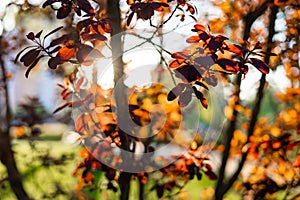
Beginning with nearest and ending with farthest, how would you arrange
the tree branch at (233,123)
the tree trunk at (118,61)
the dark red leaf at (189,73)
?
the dark red leaf at (189,73) → the tree trunk at (118,61) → the tree branch at (233,123)

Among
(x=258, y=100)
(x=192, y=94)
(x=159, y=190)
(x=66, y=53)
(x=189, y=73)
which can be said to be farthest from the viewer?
(x=258, y=100)

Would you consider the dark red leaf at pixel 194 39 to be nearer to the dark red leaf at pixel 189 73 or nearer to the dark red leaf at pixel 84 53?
the dark red leaf at pixel 189 73

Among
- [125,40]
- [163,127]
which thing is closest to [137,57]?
[125,40]

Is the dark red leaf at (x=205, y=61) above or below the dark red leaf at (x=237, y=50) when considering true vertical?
below

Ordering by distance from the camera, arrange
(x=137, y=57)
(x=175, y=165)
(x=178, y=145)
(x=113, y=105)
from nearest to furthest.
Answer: (x=113, y=105) → (x=137, y=57) → (x=175, y=165) → (x=178, y=145)

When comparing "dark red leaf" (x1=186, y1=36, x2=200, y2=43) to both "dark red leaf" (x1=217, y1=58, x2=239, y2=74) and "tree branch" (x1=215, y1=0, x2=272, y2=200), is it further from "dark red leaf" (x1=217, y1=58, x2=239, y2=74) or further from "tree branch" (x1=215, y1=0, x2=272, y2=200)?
"tree branch" (x1=215, y1=0, x2=272, y2=200)

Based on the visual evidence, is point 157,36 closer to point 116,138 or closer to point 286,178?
point 116,138

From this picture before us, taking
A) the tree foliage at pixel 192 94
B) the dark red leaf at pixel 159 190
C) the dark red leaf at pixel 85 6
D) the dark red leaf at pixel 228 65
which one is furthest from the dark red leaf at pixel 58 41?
the dark red leaf at pixel 159 190

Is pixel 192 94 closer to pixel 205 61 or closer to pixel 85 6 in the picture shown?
pixel 205 61

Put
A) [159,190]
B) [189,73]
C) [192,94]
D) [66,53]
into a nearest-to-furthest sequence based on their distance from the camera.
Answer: [189,73] < [66,53] < [192,94] < [159,190]

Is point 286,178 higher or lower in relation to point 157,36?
lower

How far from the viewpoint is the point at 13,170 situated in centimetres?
213

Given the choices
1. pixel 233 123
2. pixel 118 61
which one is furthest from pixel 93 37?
pixel 233 123

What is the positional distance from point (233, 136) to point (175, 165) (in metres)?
0.42
